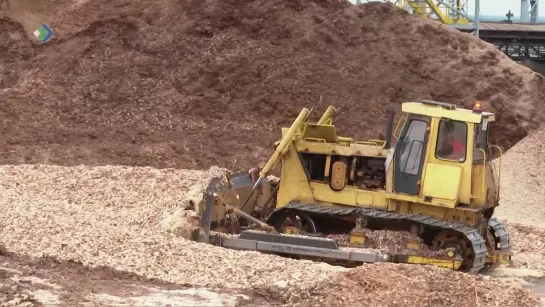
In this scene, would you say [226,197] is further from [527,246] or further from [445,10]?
[445,10]

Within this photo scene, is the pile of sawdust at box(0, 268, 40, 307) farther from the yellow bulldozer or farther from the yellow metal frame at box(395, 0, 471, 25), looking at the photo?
the yellow metal frame at box(395, 0, 471, 25)

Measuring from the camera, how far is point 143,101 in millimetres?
22094

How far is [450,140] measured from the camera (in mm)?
11742

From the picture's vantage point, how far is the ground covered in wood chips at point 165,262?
8805 mm

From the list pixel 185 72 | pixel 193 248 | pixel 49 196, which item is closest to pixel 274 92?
pixel 185 72

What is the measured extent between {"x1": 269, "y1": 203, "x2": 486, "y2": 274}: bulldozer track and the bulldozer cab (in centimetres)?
28

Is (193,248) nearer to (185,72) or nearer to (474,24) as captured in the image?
(185,72)

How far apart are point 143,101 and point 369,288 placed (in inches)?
546

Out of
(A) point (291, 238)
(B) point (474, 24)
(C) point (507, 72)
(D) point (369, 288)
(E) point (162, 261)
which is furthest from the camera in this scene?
(B) point (474, 24)

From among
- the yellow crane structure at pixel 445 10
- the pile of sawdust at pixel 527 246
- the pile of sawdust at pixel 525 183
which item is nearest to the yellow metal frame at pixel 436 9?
the yellow crane structure at pixel 445 10

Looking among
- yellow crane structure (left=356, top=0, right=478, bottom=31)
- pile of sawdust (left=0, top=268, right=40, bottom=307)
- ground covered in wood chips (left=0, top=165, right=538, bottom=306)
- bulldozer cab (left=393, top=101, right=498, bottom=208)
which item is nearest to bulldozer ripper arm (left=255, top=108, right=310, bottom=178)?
ground covered in wood chips (left=0, top=165, right=538, bottom=306)

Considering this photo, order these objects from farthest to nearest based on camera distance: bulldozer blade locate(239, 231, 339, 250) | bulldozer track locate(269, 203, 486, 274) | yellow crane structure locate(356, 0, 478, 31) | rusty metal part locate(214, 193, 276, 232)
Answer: yellow crane structure locate(356, 0, 478, 31) → rusty metal part locate(214, 193, 276, 232) → bulldozer track locate(269, 203, 486, 274) → bulldozer blade locate(239, 231, 339, 250)

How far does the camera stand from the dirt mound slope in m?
20.7

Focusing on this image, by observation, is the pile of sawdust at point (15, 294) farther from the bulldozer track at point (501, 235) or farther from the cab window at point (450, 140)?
the bulldozer track at point (501, 235)
